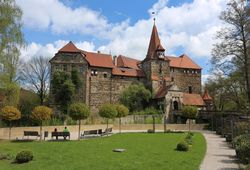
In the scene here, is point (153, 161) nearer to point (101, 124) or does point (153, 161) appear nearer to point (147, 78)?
point (101, 124)

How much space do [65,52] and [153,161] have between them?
43.5m

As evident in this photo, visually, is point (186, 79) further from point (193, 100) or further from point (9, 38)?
point (9, 38)

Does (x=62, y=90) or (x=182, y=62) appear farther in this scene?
(x=182, y=62)

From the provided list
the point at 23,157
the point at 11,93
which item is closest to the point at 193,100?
the point at 11,93

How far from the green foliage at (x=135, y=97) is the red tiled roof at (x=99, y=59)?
6079 mm

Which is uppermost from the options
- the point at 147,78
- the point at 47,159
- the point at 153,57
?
the point at 153,57

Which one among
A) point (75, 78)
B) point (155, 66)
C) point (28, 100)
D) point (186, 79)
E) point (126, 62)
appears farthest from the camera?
point (186, 79)

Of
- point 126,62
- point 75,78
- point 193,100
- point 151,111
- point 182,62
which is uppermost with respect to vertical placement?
point 182,62

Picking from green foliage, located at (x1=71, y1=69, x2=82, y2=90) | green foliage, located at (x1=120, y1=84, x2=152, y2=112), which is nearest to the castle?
green foliage, located at (x1=71, y1=69, x2=82, y2=90)

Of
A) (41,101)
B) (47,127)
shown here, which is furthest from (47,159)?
(41,101)

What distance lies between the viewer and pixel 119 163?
13.4 metres

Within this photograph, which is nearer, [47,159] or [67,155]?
[47,159]

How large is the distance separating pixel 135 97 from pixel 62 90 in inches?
527

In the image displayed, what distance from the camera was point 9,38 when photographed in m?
23.2
